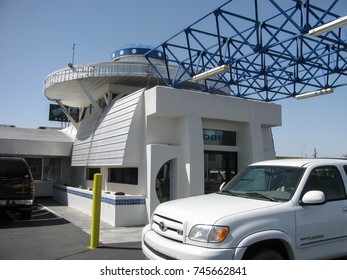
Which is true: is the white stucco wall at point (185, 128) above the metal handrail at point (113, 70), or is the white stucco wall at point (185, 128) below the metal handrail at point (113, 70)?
below

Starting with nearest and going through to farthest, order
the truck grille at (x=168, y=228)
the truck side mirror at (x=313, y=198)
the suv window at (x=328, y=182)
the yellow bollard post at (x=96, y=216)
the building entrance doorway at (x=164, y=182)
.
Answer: the truck grille at (x=168, y=228), the truck side mirror at (x=313, y=198), the suv window at (x=328, y=182), the yellow bollard post at (x=96, y=216), the building entrance doorway at (x=164, y=182)

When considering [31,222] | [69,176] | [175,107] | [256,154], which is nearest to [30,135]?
[69,176]

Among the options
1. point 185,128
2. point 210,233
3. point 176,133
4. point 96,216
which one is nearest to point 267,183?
point 210,233

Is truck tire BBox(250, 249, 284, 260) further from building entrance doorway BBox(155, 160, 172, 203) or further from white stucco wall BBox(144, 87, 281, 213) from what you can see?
building entrance doorway BBox(155, 160, 172, 203)

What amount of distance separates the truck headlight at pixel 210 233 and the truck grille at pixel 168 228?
0.24 metres

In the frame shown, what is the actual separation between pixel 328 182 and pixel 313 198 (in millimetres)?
829

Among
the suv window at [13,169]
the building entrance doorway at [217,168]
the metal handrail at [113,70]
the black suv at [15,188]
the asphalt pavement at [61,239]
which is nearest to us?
the asphalt pavement at [61,239]

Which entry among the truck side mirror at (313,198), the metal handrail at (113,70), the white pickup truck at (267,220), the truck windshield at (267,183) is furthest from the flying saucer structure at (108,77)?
the truck side mirror at (313,198)

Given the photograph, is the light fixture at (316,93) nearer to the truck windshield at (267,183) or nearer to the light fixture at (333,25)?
the light fixture at (333,25)

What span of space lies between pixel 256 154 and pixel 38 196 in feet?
42.3

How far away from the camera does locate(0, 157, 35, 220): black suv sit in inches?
448

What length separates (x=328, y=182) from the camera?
17.4 feet

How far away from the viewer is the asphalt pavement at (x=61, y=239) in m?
7.29

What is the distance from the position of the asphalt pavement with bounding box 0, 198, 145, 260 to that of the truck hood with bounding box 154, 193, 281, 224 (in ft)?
8.21
